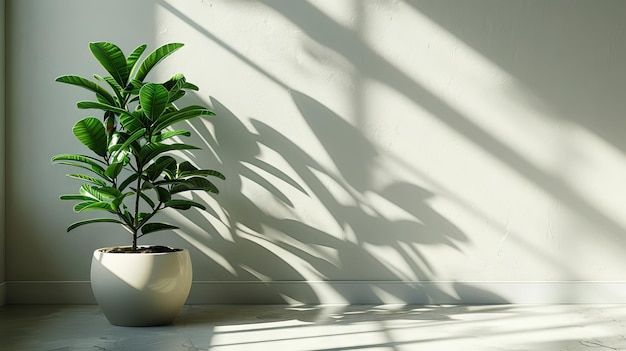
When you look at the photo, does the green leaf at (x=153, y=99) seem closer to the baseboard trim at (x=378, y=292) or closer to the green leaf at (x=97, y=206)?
the green leaf at (x=97, y=206)

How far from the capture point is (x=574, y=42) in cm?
366

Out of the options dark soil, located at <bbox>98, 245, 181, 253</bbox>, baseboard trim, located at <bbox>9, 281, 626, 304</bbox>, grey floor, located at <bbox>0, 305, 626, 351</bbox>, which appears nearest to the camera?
grey floor, located at <bbox>0, 305, 626, 351</bbox>

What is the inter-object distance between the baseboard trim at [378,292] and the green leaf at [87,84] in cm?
90

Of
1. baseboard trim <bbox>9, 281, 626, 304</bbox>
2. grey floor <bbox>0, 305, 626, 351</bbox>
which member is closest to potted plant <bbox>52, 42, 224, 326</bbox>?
grey floor <bbox>0, 305, 626, 351</bbox>

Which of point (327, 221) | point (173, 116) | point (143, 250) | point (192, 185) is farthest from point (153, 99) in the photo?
point (327, 221)

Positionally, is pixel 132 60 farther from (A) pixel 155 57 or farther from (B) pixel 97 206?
(B) pixel 97 206

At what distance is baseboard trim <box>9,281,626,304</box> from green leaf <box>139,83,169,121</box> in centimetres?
94

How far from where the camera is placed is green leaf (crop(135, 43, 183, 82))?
3240mm

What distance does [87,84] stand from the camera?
125 inches

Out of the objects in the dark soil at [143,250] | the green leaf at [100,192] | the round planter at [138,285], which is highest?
the green leaf at [100,192]

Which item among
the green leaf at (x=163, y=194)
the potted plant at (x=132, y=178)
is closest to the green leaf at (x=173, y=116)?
the potted plant at (x=132, y=178)

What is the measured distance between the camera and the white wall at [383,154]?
362 centimetres

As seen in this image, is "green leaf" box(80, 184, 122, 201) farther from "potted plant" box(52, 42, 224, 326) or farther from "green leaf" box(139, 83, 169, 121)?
"green leaf" box(139, 83, 169, 121)

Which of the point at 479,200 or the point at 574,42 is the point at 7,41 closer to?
the point at 479,200
